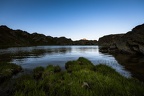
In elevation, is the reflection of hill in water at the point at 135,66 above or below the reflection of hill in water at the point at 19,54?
below

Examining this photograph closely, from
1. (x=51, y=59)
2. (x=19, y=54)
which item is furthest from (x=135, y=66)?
(x=19, y=54)

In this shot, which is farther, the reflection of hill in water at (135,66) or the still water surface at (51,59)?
the still water surface at (51,59)

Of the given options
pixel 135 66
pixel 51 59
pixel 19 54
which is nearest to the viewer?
pixel 135 66

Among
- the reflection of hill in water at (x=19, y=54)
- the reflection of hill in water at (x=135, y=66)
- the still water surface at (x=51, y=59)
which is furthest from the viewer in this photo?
the reflection of hill in water at (x=19, y=54)

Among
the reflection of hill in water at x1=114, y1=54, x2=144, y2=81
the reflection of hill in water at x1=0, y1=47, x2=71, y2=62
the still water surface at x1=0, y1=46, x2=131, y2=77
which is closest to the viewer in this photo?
the reflection of hill in water at x1=114, y1=54, x2=144, y2=81

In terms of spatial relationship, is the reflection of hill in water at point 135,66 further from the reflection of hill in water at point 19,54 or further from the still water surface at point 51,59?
the reflection of hill in water at point 19,54

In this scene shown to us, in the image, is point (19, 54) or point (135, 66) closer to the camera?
point (135, 66)

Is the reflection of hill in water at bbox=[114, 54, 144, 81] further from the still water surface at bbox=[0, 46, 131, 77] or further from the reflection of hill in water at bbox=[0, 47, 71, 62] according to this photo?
the reflection of hill in water at bbox=[0, 47, 71, 62]

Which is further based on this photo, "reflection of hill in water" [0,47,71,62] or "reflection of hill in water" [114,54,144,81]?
"reflection of hill in water" [0,47,71,62]

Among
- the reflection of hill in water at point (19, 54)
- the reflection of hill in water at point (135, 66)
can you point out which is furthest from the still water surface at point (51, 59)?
the reflection of hill in water at point (135, 66)

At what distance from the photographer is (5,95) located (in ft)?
31.1

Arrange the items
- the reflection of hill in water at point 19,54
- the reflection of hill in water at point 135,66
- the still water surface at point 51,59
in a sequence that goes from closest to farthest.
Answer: the reflection of hill in water at point 135,66 → the still water surface at point 51,59 → the reflection of hill in water at point 19,54

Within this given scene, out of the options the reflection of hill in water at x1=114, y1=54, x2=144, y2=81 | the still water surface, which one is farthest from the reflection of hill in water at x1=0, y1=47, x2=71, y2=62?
the reflection of hill in water at x1=114, y1=54, x2=144, y2=81

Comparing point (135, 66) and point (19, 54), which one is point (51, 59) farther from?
point (135, 66)
